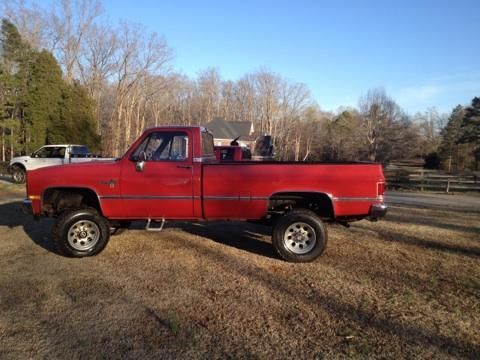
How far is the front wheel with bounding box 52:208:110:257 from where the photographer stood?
5.80 meters

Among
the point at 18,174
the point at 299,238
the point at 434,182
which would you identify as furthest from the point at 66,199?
the point at 434,182

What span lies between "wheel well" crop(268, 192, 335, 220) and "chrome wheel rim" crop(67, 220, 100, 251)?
2852 mm

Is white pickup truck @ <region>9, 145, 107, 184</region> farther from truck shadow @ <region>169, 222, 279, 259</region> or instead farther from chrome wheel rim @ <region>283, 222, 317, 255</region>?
chrome wheel rim @ <region>283, 222, 317, 255</region>

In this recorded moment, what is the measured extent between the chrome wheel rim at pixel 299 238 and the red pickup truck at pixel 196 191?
0.6 inches

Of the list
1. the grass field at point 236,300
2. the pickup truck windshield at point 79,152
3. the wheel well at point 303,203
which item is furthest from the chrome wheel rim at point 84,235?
the pickup truck windshield at point 79,152

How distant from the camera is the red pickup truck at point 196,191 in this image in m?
5.65

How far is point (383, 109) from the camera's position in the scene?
190 feet

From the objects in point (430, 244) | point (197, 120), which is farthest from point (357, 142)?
point (430, 244)

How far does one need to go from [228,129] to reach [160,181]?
52.6 meters

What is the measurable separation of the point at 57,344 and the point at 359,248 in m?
4.99

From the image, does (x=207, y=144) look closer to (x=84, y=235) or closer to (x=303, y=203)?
(x=303, y=203)

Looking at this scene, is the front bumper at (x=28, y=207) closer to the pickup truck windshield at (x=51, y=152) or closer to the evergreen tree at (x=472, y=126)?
the pickup truck windshield at (x=51, y=152)

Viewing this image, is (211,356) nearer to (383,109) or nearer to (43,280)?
(43,280)

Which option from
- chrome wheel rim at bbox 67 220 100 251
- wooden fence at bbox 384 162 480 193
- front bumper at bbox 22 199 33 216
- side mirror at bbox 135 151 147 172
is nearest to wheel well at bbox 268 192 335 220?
side mirror at bbox 135 151 147 172
